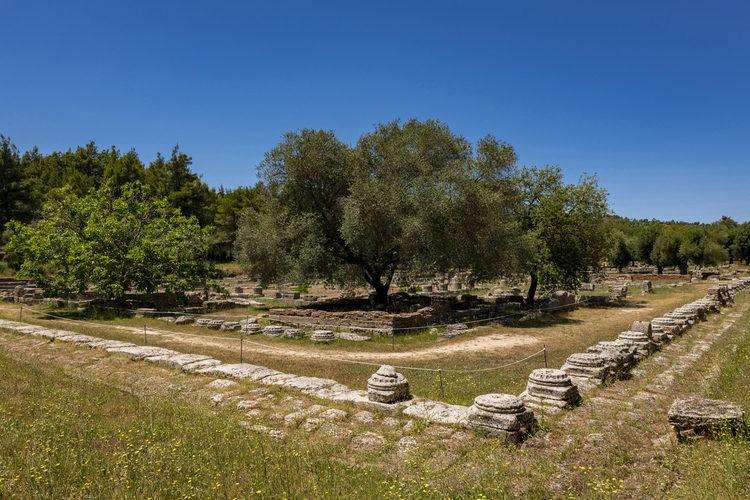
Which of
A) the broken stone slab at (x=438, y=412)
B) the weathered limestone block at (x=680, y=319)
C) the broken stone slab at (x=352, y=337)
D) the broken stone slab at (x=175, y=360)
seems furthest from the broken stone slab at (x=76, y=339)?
the weathered limestone block at (x=680, y=319)

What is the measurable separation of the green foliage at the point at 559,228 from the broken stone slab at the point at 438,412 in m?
18.8

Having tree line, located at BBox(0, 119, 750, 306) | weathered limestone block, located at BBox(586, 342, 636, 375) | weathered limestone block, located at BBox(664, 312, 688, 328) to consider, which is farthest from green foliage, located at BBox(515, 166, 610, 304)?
weathered limestone block, located at BBox(586, 342, 636, 375)

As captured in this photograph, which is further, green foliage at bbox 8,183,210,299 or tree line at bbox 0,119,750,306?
green foliage at bbox 8,183,210,299

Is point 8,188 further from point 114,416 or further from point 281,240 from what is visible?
point 114,416

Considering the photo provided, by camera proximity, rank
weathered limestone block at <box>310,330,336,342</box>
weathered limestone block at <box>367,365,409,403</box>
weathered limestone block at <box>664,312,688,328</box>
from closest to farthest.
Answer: weathered limestone block at <box>367,365,409,403</box> < weathered limestone block at <box>310,330,336,342</box> < weathered limestone block at <box>664,312,688,328</box>

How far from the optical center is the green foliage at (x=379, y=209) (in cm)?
1945

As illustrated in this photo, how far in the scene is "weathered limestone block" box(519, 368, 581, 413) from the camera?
738 centimetres

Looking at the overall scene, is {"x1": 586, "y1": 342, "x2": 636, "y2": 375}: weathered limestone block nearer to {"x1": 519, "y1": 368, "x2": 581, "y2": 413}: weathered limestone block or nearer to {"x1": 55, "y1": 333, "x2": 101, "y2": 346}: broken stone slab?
{"x1": 519, "y1": 368, "x2": 581, "y2": 413}: weathered limestone block

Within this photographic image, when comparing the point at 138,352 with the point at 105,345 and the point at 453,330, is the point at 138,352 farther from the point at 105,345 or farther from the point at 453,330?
the point at 453,330

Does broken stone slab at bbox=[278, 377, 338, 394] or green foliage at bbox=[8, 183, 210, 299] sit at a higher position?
green foliage at bbox=[8, 183, 210, 299]

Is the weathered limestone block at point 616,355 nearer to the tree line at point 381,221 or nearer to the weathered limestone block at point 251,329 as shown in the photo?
the tree line at point 381,221

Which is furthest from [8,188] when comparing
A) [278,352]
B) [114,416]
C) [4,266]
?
[114,416]

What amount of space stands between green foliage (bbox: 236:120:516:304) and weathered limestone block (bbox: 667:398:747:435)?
42.9ft

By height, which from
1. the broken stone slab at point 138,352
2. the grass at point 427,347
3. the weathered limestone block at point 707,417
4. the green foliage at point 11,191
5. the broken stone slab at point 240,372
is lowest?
the grass at point 427,347
